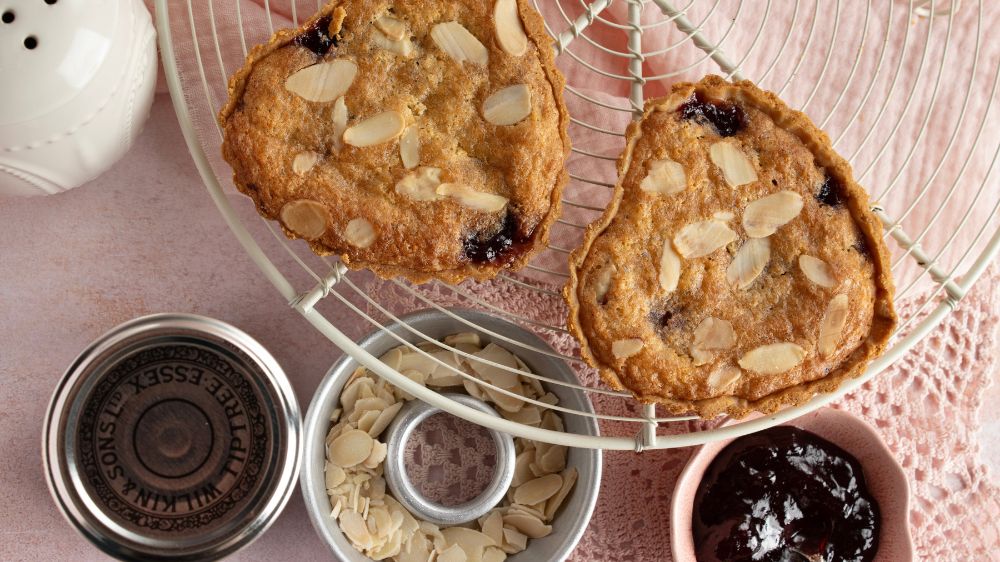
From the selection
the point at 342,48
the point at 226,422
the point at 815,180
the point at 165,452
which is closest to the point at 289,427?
the point at 226,422

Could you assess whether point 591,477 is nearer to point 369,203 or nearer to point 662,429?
point 662,429

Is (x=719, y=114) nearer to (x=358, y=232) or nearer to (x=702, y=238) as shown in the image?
(x=702, y=238)

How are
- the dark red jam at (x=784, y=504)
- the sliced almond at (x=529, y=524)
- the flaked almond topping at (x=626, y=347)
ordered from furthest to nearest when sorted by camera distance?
the sliced almond at (x=529, y=524), the dark red jam at (x=784, y=504), the flaked almond topping at (x=626, y=347)

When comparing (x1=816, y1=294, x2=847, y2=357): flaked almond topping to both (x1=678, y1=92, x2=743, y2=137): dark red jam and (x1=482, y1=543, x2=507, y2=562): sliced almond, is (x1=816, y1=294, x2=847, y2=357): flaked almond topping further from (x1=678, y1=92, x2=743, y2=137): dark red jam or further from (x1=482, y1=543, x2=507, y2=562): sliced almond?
(x1=482, y1=543, x2=507, y2=562): sliced almond

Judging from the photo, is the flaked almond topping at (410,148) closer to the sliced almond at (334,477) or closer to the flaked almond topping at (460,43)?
the flaked almond topping at (460,43)

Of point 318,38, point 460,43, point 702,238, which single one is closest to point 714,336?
point 702,238

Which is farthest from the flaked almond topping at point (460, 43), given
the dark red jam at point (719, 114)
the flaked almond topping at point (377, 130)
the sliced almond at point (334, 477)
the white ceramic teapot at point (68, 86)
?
the sliced almond at point (334, 477)

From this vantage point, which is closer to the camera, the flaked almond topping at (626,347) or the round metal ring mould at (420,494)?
the flaked almond topping at (626,347)
